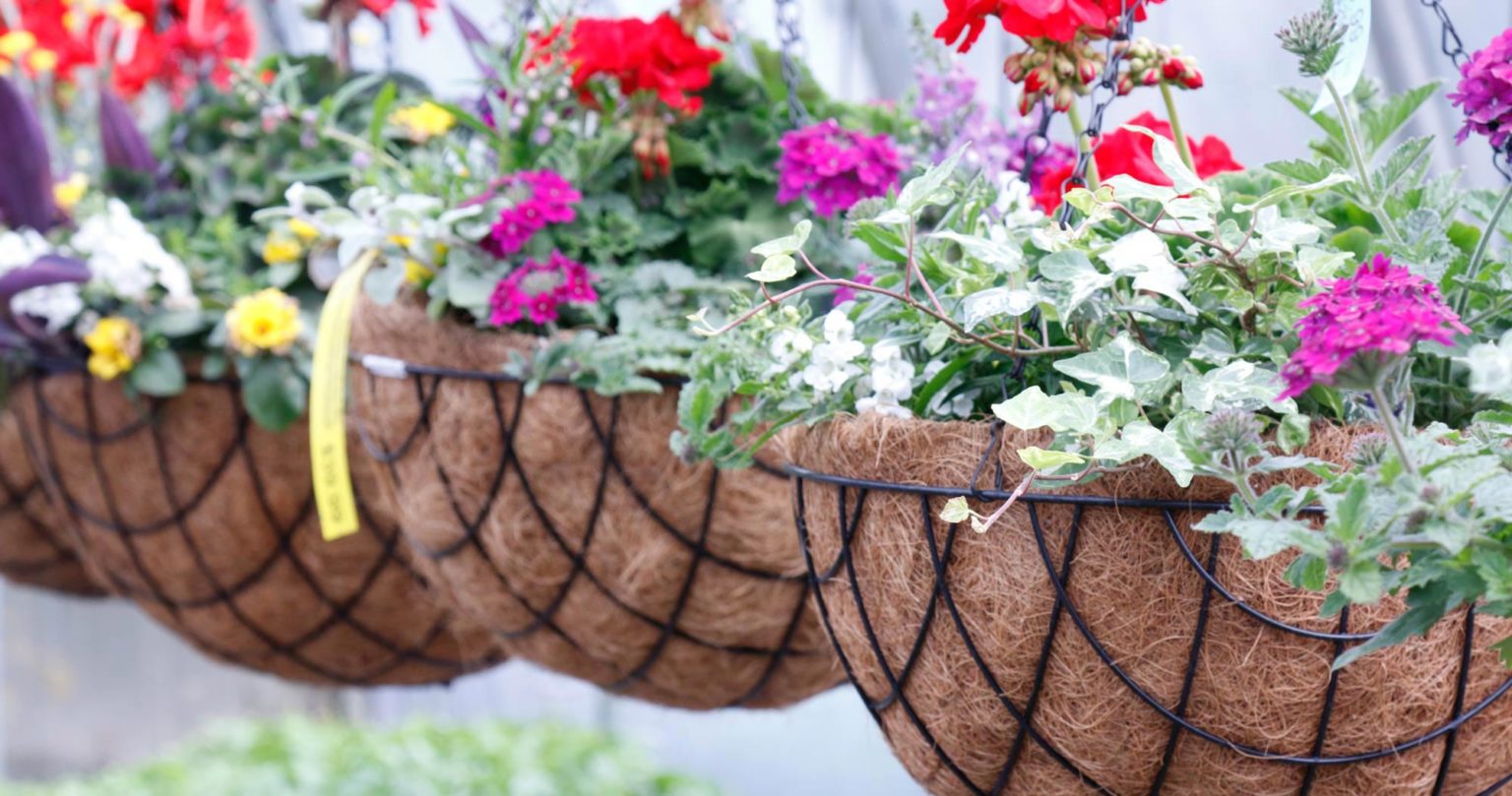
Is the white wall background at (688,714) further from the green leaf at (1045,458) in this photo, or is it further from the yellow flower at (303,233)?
the green leaf at (1045,458)

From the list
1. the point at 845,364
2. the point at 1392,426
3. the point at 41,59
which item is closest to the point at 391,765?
the point at 41,59

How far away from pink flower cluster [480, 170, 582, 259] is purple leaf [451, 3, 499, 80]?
0.15 m

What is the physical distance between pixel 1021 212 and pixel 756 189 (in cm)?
36

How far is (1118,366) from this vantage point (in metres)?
0.50

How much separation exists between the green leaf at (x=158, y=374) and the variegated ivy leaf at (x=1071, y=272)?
796 mm

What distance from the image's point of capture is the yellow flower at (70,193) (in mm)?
1241

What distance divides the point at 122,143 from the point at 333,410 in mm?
611

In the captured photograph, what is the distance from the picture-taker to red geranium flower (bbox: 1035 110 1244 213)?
677 mm

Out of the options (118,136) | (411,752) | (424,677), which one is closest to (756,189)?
(424,677)

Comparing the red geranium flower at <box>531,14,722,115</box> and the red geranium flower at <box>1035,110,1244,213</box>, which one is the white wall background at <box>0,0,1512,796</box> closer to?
the red geranium flower at <box>531,14,722,115</box>

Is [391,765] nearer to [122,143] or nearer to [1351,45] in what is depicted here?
[122,143]

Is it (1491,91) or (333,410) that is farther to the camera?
(333,410)

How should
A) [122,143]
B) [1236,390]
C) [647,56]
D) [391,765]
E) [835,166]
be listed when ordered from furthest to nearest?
[391,765], [122,143], [647,56], [835,166], [1236,390]

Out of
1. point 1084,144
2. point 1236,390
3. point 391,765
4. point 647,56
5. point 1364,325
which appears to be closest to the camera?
point 1364,325
